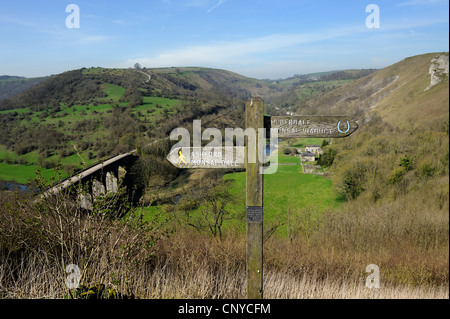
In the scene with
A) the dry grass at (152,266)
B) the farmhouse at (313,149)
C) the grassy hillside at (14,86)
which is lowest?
the farmhouse at (313,149)

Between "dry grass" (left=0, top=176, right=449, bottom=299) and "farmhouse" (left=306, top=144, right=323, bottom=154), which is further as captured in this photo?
"farmhouse" (left=306, top=144, right=323, bottom=154)

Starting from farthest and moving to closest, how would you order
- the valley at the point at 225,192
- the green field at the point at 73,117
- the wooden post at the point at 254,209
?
the green field at the point at 73,117
the valley at the point at 225,192
the wooden post at the point at 254,209

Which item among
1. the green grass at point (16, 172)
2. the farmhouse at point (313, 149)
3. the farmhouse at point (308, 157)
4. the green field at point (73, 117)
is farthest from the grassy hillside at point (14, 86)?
the farmhouse at point (313, 149)

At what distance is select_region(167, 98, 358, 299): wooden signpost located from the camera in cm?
281

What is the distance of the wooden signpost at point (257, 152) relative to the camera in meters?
2.81

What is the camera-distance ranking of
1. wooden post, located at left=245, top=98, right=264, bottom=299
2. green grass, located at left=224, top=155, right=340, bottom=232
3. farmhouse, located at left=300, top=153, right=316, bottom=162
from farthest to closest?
farmhouse, located at left=300, top=153, right=316, bottom=162
green grass, located at left=224, top=155, right=340, bottom=232
wooden post, located at left=245, top=98, right=264, bottom=299

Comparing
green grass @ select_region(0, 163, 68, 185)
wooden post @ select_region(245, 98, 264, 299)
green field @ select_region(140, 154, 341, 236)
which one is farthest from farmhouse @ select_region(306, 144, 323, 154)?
wooden post @ select_region(245, 98, 264, 299)

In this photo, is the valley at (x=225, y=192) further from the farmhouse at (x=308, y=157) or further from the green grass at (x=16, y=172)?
the farmhouse at (x=308, y=157)

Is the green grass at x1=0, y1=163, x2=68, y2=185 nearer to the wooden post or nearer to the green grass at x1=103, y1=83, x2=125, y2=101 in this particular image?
the green grass at x1=103, y1=83, x2=125, y2=101

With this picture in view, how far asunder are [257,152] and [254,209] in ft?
1.89

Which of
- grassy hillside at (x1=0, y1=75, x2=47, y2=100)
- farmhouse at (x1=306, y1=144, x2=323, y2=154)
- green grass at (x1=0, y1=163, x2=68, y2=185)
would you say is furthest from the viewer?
grassy hillside at (x1=0, y1=75, x2=47, y2=100)

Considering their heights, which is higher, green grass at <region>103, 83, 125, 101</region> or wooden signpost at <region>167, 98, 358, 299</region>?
green grass at <region>103, 83, 125, 101</region>

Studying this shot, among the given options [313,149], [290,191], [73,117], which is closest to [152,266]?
[290,191]
